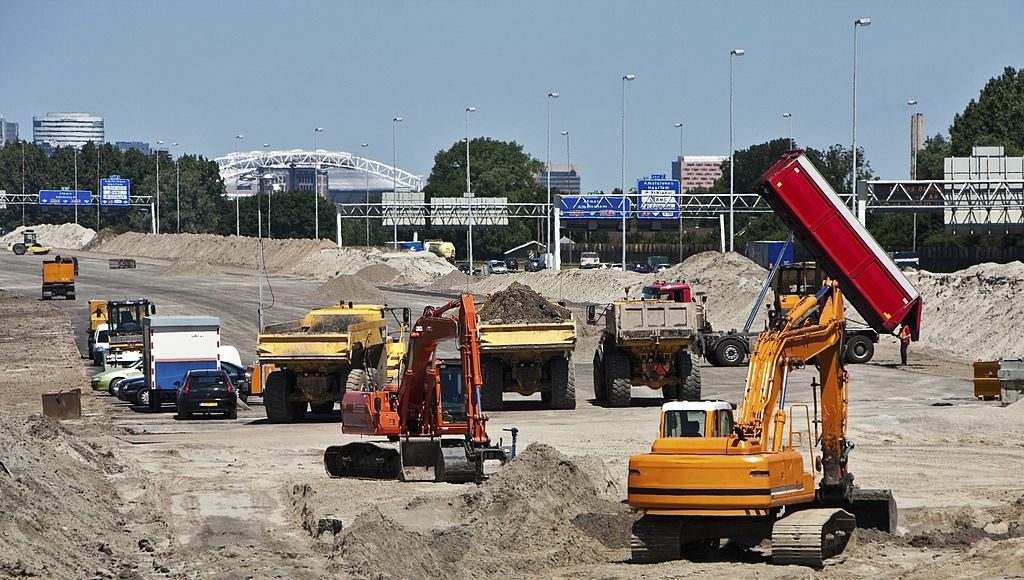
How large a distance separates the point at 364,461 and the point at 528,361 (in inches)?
451

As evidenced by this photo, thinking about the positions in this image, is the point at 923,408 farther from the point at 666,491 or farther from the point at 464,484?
the point at 666,491

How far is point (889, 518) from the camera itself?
20.4 metres

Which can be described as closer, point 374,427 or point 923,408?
point 374,427

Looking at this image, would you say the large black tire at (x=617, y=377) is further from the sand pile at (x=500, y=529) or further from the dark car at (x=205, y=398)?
the sand pile at (x=500, y=529)

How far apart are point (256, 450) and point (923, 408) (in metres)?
17.1

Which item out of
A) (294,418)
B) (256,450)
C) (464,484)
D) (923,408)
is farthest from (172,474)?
(923,408)

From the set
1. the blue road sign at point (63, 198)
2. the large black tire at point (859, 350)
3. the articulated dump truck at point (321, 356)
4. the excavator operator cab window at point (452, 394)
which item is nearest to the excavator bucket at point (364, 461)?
the excavator operator cab window at point (452, 394)

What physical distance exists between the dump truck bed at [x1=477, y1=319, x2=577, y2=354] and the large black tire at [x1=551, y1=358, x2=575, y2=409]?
1381 millimetres

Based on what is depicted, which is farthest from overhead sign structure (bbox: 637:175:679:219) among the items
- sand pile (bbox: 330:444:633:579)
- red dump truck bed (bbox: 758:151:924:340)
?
red dump truck bed (bbox: 758:151:924:340)

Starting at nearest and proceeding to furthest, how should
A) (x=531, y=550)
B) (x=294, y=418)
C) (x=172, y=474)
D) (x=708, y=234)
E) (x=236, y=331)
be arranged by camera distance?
(x=531, y=550) < (x=172, y=474) < (x=294, y=418) < (x=236, y=331) < (x=708, y=234)

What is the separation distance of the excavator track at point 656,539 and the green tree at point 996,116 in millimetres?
105163

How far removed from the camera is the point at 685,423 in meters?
18.9

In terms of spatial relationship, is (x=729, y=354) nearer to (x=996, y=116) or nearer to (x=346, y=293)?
(x=346, y=293)

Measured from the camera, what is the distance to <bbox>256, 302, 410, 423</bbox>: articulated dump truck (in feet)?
116
